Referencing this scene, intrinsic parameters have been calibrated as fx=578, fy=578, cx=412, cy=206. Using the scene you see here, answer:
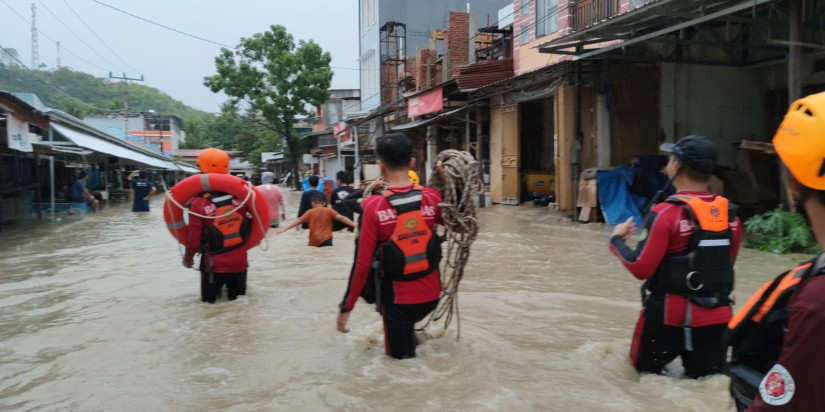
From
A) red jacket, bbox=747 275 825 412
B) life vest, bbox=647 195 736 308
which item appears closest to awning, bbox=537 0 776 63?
life vest, bbox=647 195 736 308

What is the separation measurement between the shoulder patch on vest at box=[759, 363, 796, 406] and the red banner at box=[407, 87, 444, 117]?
16149 millimetres

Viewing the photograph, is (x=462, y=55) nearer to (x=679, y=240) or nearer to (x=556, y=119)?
(x=556, y=119)

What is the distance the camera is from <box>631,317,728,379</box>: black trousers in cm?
286

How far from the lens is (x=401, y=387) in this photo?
3379 millimetres

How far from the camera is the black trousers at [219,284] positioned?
526 centimetres

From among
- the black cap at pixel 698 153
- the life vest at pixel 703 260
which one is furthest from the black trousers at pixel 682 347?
the black cap at pixel 698 153

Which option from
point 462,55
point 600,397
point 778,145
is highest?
point 462,55

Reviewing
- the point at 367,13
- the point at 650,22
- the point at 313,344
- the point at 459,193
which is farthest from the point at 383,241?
the point at 367,13

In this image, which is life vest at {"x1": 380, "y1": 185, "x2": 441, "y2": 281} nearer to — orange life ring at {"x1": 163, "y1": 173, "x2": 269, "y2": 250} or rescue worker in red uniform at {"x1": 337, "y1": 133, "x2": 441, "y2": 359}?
rescue worker in red uniform at {"x1": 337, "y1": 133, "x2": 441, "y2": 359}

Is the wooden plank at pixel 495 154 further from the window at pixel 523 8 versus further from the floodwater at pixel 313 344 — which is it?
the floodwater at pixel 313 344

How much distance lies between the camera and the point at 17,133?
1062 centimetres

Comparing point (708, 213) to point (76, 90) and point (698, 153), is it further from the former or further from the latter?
point (76, 90)

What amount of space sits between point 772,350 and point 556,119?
12.3m

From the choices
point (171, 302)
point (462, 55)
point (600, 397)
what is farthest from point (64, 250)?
point (462, 55)
